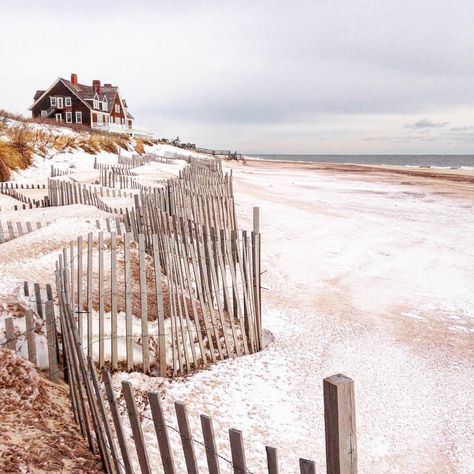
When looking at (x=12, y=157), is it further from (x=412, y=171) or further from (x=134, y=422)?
(x=412, y=171)

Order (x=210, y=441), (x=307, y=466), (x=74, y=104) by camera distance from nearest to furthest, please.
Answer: (x=307, y=466)
(x=210, y=441)
(x=74, y=104)

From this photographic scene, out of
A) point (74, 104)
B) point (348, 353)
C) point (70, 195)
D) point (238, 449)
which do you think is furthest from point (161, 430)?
point (74, 104)

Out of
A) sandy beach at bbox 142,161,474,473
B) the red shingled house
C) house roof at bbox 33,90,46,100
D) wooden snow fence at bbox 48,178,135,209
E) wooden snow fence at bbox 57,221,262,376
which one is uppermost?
house roof at bbox 33,90,46,100

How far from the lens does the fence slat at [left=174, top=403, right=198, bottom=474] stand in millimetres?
2223

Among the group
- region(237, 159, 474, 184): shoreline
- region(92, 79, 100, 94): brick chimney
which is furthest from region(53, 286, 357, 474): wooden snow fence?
region(92, 79, 100, 94): brick chimney

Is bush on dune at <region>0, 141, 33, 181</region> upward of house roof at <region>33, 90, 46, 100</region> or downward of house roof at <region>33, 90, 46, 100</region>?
downward

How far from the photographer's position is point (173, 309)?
15.5 feet

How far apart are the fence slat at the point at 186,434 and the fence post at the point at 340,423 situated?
758 mm

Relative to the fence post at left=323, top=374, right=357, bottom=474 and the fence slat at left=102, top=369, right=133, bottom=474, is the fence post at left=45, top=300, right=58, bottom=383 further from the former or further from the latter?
the fence post at left=323, top=374, right=357, bottom=474

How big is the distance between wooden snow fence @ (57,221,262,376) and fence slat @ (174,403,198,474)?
2145mm

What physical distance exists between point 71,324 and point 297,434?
227 cm

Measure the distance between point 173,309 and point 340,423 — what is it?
3.16 metres

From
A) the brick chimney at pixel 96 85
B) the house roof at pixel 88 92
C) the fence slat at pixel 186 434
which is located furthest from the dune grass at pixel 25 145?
the brick chimney at pixel 96 85

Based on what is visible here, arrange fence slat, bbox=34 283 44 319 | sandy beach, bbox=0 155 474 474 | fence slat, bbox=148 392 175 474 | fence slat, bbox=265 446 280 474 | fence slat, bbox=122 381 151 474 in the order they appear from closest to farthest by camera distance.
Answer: fence slat, bbox=265 446 280 474 < fence slat, bbox=148 392 175 474 < fence slat, bbox=122 381 151 474 < sandy beach, bbox=0 155 474 474 < fence slat, bbox=34 283 44 319
